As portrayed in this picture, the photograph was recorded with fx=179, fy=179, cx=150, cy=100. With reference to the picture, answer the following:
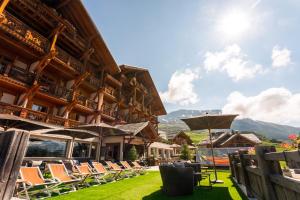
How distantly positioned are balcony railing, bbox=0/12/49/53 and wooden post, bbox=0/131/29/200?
44.5 ft

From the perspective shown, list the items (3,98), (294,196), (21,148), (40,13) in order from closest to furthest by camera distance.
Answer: (21,148) < (294,196) < (3,98) < (40,13)

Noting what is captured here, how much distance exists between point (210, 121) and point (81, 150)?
48.3 feet

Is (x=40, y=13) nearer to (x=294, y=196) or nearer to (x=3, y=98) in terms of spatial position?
(x=3, y=98)

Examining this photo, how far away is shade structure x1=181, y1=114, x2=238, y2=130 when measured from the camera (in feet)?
28.7

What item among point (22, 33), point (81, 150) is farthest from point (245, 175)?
point (81, 150)

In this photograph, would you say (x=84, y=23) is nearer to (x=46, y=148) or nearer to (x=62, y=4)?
(x=62, y=4)

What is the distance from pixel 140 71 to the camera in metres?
28.7

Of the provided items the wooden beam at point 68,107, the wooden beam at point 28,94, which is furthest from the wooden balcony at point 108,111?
the wooden beam at point 28,94

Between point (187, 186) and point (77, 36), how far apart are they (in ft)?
57.4

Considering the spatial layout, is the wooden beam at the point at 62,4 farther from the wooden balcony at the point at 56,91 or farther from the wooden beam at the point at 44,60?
the wooden balcony at the point at 56,91

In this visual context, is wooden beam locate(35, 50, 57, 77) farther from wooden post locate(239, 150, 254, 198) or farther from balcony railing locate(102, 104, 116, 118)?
wooden post locate(239, 150, 254, 198)

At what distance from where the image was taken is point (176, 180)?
18.2 ft

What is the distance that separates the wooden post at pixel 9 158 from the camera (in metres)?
1.32

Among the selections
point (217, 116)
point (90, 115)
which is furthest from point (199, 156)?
point (90, 115)
